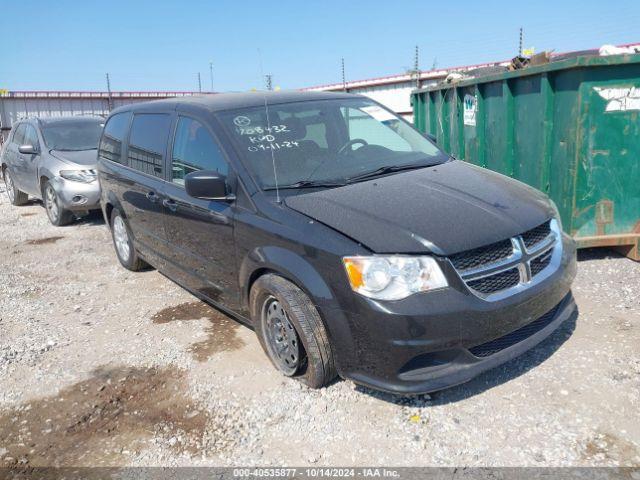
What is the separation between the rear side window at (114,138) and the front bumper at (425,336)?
3539 mm

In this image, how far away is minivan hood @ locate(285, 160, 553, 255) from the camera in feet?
9.30

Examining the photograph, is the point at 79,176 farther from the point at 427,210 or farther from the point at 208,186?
the point at 427,210

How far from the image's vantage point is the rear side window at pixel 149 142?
181 inches

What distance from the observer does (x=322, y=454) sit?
283 centimetres

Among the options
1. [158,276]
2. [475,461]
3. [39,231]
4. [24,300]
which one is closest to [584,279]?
[475,461]

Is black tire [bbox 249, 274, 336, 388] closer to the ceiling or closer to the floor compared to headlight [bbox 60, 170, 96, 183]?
closer to the floor

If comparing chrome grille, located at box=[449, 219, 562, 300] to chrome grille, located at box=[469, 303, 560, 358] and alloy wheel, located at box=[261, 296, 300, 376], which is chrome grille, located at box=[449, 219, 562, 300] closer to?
chrome grille, located at box=[469, 303, 560, 358]

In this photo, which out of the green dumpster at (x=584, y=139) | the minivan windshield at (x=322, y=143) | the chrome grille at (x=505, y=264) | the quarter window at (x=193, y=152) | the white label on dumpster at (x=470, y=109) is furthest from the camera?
the white label on dumpster at (x=470, y=109)

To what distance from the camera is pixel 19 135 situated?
408 inches

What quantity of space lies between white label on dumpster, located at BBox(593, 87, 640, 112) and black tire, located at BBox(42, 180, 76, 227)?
754 centimetres

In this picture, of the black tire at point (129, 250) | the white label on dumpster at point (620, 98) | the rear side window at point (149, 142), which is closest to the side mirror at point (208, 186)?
the rear side window at point (149, 142)

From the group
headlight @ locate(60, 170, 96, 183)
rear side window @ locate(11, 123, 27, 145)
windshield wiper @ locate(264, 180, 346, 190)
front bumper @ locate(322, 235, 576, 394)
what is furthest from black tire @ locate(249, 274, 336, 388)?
rear side window @ locate(11, 123, 27, 145)

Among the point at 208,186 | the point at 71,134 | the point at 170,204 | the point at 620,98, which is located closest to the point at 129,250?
the point at 170,204

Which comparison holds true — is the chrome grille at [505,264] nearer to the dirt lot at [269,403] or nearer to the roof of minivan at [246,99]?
the dirt lot at [269,403]
